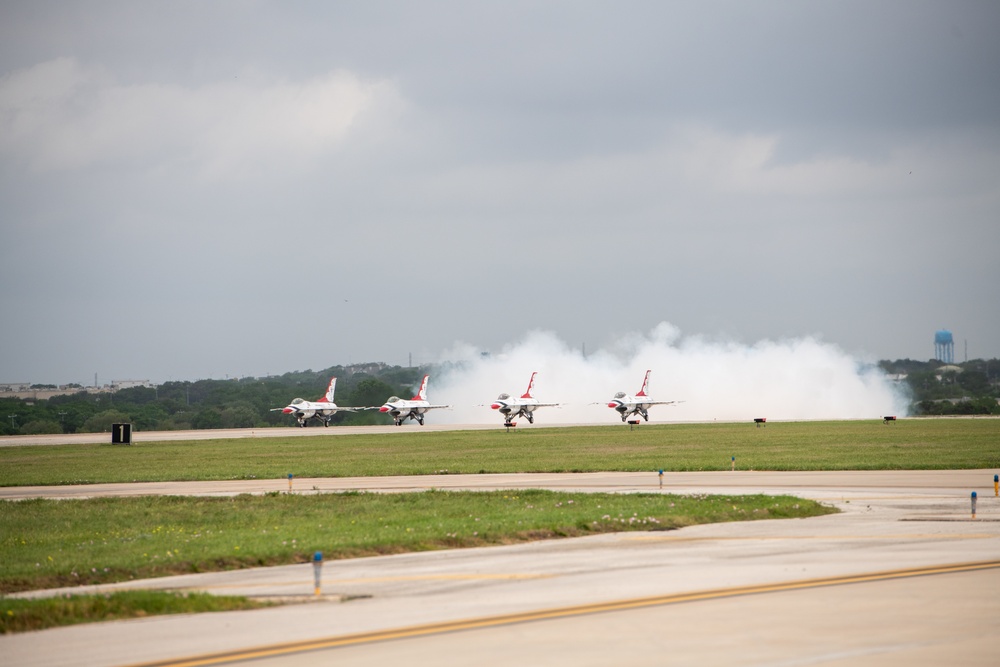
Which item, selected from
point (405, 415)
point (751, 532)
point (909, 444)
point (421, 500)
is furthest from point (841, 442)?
point (405, 415)

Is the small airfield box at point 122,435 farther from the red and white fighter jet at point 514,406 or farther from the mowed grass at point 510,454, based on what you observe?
the red and white fighter jet at point 514,406

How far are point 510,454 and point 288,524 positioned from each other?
110 ft

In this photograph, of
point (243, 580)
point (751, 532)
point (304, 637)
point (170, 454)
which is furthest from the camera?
point (170, 454)

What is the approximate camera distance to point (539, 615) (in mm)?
14711

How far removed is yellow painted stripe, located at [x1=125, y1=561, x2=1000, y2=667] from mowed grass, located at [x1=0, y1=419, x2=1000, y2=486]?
26.4 meters

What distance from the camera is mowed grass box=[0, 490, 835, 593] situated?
71.0 ft

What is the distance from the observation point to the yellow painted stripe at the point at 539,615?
1278 centimetres

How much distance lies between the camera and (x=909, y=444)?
59.6m

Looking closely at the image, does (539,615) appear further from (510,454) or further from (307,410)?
(307,410)

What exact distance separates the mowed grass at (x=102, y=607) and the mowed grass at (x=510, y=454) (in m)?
29.1

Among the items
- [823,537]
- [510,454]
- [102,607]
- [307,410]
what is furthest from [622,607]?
[307,410]

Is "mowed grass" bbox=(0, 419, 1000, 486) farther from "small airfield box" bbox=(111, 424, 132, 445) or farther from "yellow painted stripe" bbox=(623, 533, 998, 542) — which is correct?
"yellow painted stripe" bbox=(623, 533, 998, 542)

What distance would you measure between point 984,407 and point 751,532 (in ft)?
425

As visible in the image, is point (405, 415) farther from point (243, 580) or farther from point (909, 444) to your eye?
point (243, 580)
